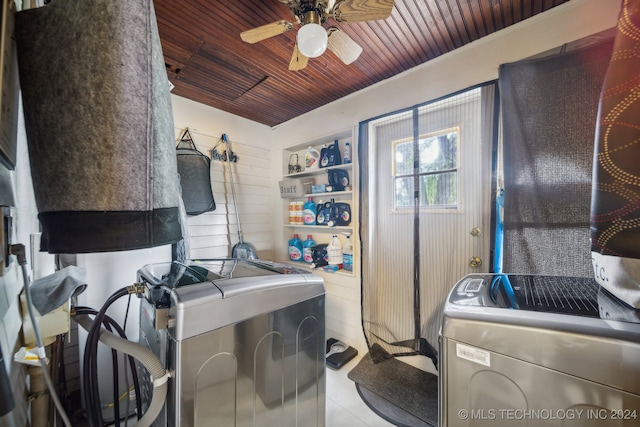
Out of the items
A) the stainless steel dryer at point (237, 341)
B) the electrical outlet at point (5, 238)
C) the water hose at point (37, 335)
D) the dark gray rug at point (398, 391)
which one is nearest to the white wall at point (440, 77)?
the dark gray rug at point (398, 391)

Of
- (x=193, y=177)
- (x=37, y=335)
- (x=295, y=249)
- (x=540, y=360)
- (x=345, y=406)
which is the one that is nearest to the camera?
(x=37, y=335)

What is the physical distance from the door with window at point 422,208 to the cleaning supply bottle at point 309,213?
706mm

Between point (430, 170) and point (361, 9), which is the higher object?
point (361, 9)

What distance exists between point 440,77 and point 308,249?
2022mm

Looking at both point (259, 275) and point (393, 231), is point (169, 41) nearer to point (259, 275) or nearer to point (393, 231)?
point (259, 275)

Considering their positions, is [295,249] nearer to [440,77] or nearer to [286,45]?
[286,45]

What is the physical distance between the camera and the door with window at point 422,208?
1675 mm

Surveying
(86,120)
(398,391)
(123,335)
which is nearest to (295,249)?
(398,391)

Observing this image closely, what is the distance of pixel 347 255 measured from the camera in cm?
251

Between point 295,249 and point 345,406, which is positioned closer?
point 345,406

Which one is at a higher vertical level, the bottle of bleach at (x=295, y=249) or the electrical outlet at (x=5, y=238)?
the electrical outlet at (x=5, y=238)

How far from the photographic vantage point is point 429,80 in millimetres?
1851

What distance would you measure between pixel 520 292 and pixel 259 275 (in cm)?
104

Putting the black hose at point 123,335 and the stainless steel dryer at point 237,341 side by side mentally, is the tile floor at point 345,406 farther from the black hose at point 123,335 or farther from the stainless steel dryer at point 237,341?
the black hose at point 123,335
